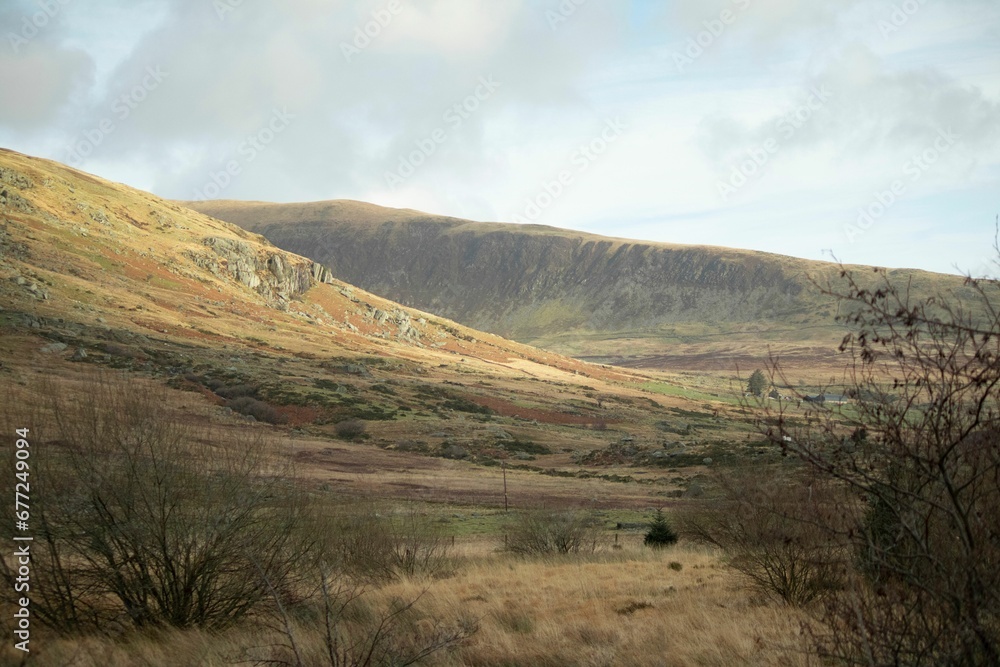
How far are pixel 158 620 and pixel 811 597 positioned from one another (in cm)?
945

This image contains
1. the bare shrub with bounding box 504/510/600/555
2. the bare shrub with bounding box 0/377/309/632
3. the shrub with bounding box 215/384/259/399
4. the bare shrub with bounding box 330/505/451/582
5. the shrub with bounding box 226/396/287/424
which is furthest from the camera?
the shrub with bounding box 215/384/259/399

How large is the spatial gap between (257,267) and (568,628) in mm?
119590

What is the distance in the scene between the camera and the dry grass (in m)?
7.43

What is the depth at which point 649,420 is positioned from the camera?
80.6 meters

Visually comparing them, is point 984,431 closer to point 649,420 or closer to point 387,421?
point 387,421

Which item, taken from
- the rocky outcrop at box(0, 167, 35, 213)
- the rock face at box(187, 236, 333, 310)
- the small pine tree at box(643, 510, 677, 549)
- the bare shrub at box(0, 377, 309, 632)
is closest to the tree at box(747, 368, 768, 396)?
the small pine tree at box(643, 510, 677, 549)

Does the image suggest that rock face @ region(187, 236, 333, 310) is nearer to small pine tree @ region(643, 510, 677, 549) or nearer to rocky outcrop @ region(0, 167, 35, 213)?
rocky outcrop @ region(0, 167, 35, 213)

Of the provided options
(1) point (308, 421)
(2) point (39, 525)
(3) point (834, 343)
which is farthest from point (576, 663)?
(3) point (834, 343)

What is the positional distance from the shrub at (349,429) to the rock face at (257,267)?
208 feet

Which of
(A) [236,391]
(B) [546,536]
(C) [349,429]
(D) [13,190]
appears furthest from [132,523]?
(D) [13,190]

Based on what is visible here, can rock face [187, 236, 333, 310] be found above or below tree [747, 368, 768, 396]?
above

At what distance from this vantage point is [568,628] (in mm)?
9336

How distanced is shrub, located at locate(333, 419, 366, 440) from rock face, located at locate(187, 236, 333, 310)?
6331 cm

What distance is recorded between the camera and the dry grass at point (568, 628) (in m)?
7.43
